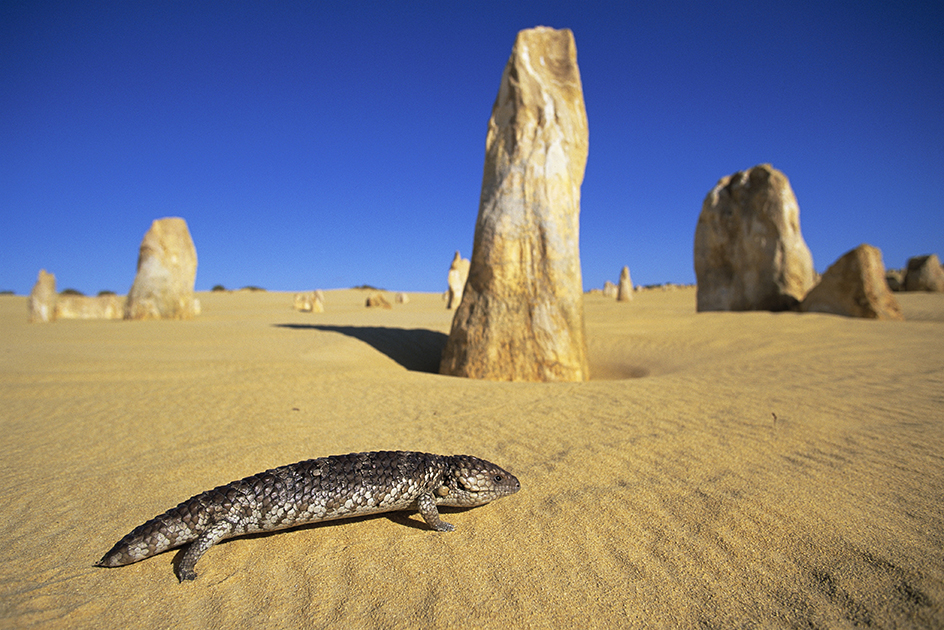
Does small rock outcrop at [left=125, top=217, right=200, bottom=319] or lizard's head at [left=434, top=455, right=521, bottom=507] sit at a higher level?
small rock outcrop at [left=125, top=217, right=200, bottom=319]

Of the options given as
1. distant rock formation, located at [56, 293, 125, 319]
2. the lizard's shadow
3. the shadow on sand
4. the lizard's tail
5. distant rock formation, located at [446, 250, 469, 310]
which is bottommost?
the lizard's shadow

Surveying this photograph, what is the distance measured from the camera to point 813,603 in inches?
59.6

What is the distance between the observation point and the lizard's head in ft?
7.05

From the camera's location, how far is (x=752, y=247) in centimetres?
1163

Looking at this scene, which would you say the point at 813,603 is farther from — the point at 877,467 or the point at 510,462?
the point at 510,462

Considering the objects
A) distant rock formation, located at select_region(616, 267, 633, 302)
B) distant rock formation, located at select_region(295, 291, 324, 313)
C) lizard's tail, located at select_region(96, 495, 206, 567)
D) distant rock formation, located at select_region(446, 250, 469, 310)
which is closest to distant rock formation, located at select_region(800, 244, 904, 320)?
lizard's tail, located at select_region(96, 495, 206, 567)

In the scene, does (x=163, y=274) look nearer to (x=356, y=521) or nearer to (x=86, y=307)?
(x=86, y=307)

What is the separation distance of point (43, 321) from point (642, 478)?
50.2 feet

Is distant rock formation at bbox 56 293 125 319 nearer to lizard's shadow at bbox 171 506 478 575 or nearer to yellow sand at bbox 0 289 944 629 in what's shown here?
yellow sand at bbox 0 289 944 629

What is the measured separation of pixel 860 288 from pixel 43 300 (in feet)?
61.8

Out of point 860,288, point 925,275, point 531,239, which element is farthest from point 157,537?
point 925,275

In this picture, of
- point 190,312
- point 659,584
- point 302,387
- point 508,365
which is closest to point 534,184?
point 508,365

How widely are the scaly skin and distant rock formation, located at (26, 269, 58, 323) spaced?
46.5 ft

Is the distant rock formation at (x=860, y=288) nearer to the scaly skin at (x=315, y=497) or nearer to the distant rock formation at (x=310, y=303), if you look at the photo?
the scaly skin at (x=315, y=497)
